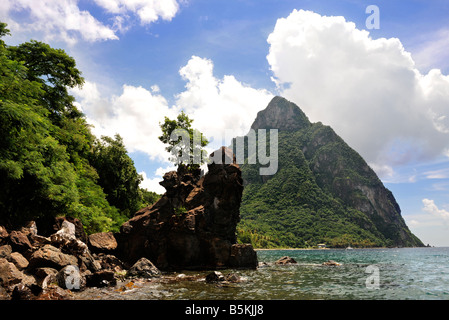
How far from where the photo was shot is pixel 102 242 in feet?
98.9

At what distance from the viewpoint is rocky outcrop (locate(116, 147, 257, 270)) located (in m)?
33.8

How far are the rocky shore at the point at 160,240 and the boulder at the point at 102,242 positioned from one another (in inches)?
4.2

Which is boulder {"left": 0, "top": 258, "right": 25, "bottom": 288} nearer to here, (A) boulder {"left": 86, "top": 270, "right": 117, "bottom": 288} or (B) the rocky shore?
(B) the rocky shore

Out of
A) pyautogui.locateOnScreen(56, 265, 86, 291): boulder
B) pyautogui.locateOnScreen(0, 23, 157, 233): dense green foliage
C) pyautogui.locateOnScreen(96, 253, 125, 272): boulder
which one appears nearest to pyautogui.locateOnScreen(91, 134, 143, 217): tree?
pyautogui.locateOnScreen(0, 23, 157, 233): dense green foliage

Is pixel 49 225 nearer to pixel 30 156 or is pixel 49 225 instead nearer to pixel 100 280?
pixel 30 156

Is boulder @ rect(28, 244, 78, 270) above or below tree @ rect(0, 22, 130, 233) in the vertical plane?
below

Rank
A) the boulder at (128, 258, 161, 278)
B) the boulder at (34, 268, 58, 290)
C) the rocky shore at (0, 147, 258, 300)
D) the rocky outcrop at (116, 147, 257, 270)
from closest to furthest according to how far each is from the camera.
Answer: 1. the boulder at (34, 268, 58, 290)
2. the rocky shore at (0, 147, 258, 300)
3. the boulder at (128, 258, 161, 278)
4. the rocky outcrop at (116, 147, 257, 270)

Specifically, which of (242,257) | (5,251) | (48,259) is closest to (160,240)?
(242,257)

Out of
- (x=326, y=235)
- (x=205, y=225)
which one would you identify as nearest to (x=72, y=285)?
(x=205, y=225)

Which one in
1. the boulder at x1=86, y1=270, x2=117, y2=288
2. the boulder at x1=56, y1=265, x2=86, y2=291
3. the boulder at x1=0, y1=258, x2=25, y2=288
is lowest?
the boulder at x1=86, y1=270, x2=117, y2=288

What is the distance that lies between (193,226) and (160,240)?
4787mm

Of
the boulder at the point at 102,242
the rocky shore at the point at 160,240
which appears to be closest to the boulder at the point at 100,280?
the rocky shore at the point at 160,240

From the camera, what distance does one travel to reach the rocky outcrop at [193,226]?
111ft
